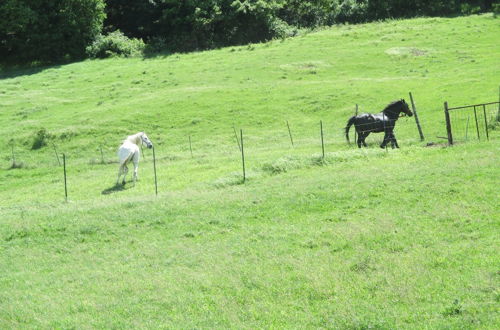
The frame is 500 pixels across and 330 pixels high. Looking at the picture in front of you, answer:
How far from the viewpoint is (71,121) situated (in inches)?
1804

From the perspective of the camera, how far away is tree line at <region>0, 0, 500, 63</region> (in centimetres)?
6450

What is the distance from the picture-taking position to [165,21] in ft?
237

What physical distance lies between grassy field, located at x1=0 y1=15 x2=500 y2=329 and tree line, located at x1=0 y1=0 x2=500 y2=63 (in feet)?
63.0

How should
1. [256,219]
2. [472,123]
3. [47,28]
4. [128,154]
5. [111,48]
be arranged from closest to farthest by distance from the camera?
1. [256,219]
2. [128,154]
3. [472,123]
4. [47,28]
5. [111,48]

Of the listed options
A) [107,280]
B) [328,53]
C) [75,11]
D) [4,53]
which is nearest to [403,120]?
[328,53]

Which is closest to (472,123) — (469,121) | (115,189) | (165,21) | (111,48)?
(469,121)

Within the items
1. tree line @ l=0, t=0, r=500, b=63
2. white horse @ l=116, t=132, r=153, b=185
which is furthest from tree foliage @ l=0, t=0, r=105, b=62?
white horse @ l=116, t=132, r=153, b=185

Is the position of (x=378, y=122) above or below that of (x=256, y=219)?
above

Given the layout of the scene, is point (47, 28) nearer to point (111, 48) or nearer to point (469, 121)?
point (111, 48)

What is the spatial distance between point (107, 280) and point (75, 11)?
55.7m

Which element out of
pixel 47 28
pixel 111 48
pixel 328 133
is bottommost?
pixel 328 133

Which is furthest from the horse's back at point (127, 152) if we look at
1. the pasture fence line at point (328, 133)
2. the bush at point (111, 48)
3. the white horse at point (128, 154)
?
the bush at point (111, 48)

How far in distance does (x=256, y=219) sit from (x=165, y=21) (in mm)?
57105

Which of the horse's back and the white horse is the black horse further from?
the horse's back
